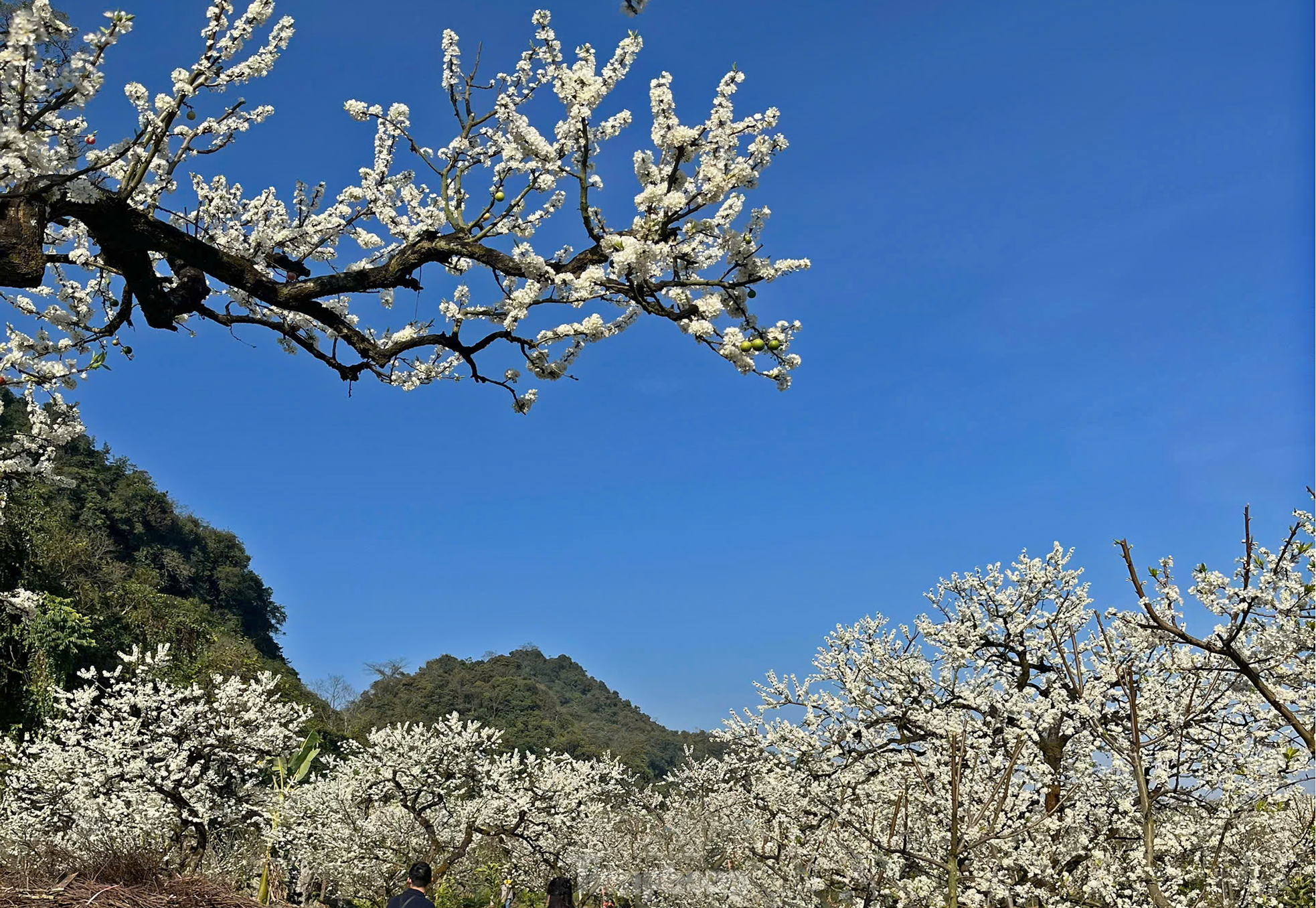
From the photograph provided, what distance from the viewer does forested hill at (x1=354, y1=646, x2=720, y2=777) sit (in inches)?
2004

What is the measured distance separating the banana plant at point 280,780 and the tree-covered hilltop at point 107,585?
4.23 meters

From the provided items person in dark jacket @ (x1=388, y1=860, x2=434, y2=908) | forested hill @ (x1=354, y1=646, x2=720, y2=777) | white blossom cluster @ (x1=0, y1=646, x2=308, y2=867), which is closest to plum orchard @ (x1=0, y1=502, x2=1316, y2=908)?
white blossom cluster @ (x1=0, y1=646, x2=308, y2=867)

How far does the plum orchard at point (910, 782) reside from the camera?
520cm

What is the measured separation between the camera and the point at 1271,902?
19.7 ft

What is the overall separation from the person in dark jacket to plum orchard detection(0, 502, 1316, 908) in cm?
163

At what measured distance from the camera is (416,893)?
568 centimetres

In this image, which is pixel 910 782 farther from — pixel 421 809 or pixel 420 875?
pixel 421 809

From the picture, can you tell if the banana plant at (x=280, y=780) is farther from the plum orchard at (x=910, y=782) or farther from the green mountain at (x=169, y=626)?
the green mountain at (x=169, y=626)

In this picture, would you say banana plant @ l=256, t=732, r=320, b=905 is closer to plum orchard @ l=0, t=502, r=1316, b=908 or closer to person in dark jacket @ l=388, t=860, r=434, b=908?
plum orchard @ l=0, t=502, r=1316, b=908

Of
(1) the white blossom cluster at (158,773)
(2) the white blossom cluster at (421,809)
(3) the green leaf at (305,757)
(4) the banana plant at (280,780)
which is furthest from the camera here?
(3) the green leaf at (305,757)

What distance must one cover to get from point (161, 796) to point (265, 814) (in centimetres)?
139

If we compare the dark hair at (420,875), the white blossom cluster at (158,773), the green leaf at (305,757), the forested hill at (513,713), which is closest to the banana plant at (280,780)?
the green leaf at (305,757)

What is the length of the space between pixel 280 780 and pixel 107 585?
16989mm

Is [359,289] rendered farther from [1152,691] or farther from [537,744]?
[537,744]
